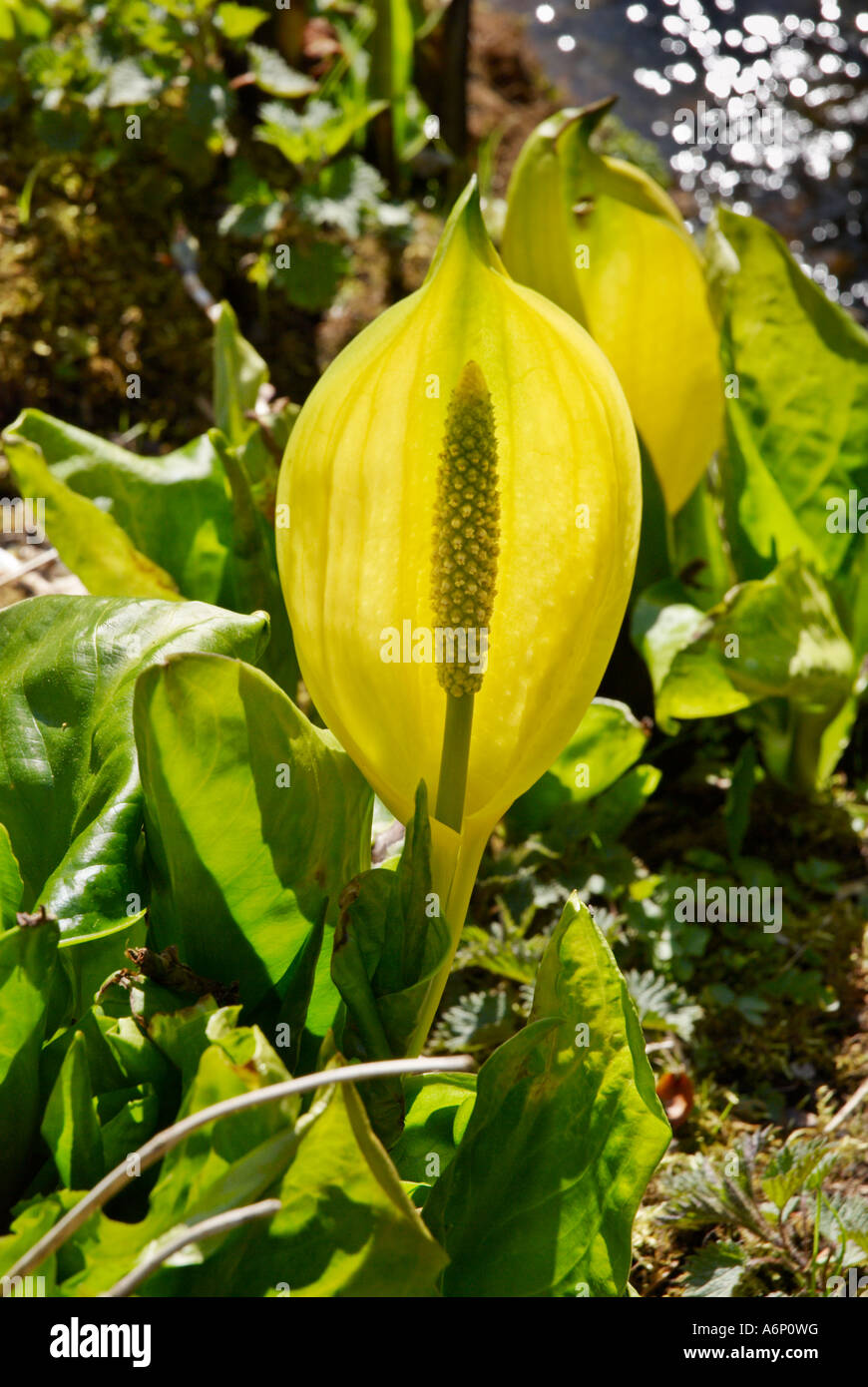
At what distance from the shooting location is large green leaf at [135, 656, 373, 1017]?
87 centimetres

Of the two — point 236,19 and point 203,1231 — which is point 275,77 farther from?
point 203,1231

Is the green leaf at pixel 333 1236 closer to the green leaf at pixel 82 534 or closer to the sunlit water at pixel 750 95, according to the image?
the green leaf at pixel 82 534

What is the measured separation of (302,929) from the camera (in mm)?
976

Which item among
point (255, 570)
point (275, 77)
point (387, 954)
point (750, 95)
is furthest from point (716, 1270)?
point (750, 95)

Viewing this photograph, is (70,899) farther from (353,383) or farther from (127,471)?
(127,471)

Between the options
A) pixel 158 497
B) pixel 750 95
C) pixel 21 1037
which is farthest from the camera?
pixel 750 95

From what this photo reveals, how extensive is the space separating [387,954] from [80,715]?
1.09 feet

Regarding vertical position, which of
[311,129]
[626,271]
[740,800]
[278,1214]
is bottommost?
[740,800]

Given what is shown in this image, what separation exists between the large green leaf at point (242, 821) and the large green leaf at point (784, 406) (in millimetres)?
845

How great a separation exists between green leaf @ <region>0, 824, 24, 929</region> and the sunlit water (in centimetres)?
273

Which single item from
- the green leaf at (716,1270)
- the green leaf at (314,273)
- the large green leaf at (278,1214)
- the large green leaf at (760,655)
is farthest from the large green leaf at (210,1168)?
the green leaf at (314,273)

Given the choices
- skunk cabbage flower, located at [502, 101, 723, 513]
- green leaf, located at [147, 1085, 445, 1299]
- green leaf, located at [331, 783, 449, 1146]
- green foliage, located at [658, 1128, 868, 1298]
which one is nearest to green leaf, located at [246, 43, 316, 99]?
skunk cabbage flower, located at [502, 101, 723, 513]

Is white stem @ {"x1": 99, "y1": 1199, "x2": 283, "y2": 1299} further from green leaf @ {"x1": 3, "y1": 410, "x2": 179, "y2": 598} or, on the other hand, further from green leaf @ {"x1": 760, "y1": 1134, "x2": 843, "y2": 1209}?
green leaf @ {"x1": 3, "y1": 410, "x2": 179, "y2": 598}

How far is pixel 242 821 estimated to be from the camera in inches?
36.1
